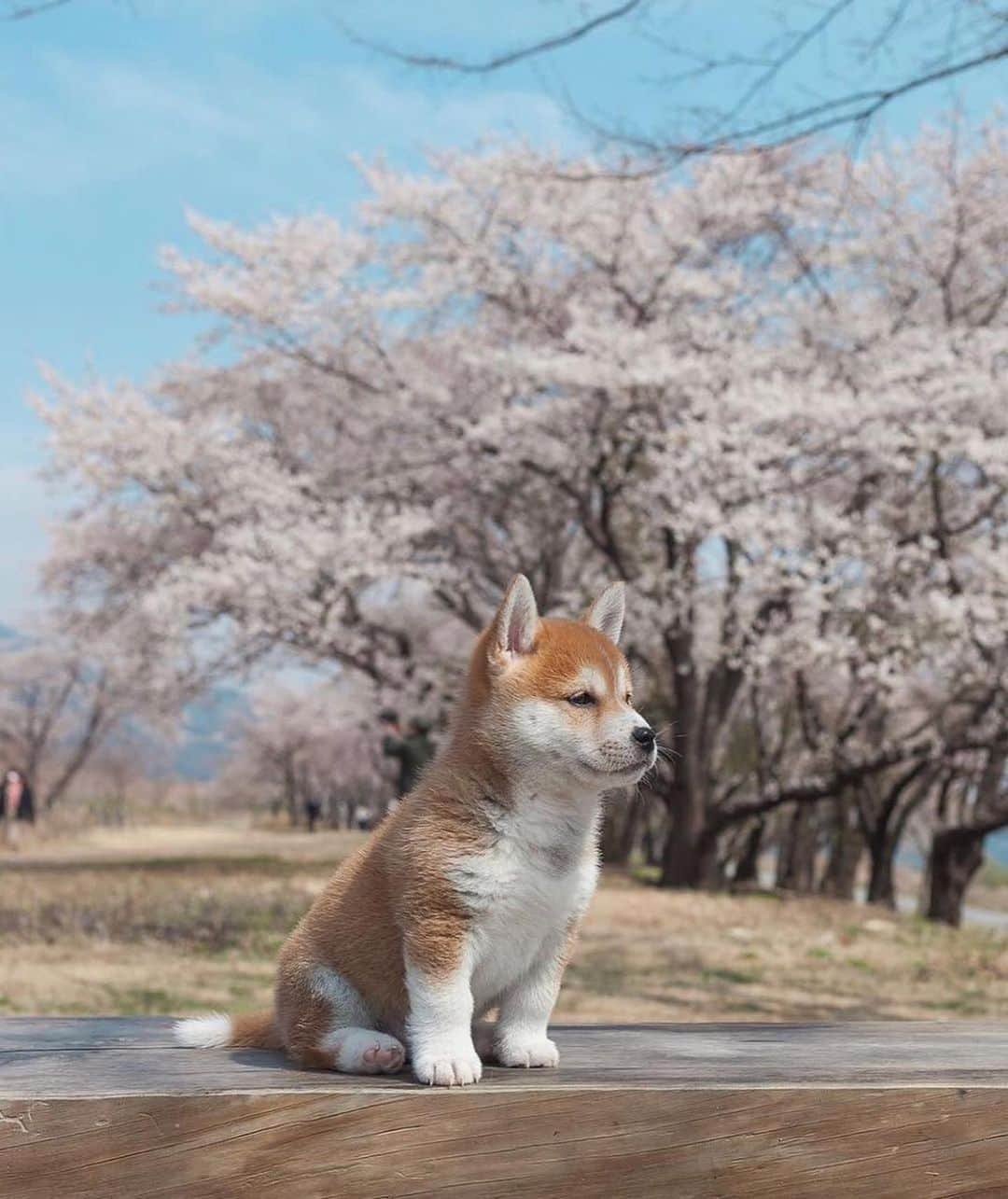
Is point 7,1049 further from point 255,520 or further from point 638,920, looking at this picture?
point 255,520

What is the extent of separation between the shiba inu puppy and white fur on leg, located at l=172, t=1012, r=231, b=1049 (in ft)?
1.09

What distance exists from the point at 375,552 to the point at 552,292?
472 cm

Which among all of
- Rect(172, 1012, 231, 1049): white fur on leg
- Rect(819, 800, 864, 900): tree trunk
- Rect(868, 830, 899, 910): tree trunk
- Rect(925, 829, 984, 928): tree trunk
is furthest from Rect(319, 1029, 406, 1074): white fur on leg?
Rect(819, 800, 864, 900): tree trunk

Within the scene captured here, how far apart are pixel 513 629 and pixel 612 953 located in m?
9.60

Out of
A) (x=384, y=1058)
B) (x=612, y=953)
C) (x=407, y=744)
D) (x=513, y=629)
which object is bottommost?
(x=612, y=953)

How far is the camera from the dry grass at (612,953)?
9211mm

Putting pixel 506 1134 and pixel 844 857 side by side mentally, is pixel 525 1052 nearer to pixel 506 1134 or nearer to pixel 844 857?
pixel 506 1134

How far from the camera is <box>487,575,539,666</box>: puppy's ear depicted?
8.68 ft

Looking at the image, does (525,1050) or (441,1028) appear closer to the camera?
(441,1028)

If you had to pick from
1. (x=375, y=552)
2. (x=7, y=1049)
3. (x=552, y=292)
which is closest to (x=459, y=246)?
(x=552, y=292)

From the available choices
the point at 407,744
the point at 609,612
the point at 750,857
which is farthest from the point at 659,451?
the point at 609,612

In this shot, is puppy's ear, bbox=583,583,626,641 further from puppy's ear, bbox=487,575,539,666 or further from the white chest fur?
the white chest fur

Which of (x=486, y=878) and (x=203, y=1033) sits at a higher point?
(x=486, y=878)

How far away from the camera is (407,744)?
17.7 meters
